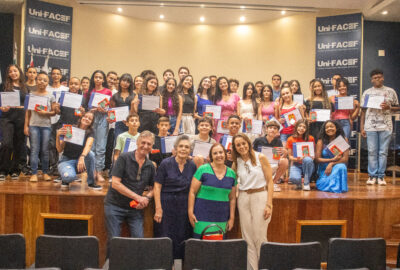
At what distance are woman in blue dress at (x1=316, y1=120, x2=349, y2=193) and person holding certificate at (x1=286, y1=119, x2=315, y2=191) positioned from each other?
0.48ft

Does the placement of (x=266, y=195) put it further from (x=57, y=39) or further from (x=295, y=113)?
(x=57, y=39)

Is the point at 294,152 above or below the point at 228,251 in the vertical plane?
above

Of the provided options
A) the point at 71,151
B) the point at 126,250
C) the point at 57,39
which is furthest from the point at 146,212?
the point at 57,39

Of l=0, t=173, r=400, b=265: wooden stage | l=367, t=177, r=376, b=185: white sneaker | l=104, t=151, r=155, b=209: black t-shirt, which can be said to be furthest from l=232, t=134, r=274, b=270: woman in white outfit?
l=367, t=177, r=376, b=185: white sneaker

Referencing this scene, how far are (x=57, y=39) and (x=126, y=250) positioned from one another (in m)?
7.28

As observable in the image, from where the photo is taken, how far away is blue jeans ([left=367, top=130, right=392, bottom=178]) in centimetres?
591

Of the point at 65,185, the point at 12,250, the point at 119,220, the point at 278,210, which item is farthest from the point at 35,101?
the point at 278,210

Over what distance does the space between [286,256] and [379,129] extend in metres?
4.04

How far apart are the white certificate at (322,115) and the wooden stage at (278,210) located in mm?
1346

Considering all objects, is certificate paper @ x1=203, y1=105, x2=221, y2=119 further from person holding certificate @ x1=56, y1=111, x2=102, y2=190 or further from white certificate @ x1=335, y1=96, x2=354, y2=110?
white certificate @ x1=335, y1=96, x2=354, y2=110

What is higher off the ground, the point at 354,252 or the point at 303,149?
the point at 303,149

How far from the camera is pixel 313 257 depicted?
8.87 ft

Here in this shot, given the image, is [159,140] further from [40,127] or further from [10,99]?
[10,99]

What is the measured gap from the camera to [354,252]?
2807mm
